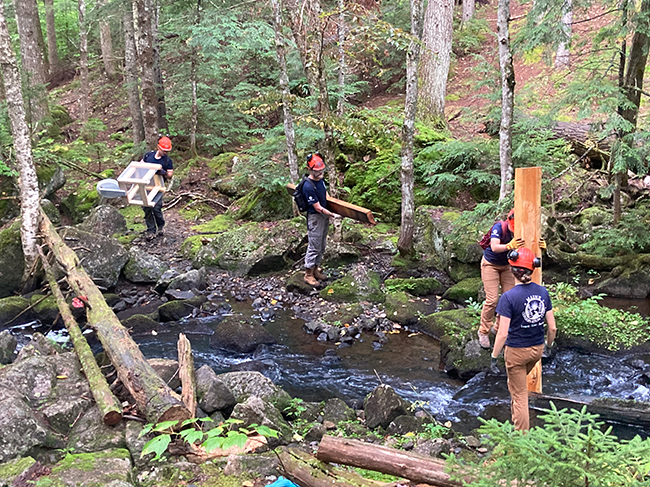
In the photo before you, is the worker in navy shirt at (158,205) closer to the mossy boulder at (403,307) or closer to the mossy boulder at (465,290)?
the mossy boulder at (403,307)

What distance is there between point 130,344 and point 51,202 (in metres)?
10.0

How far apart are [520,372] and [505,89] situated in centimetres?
625

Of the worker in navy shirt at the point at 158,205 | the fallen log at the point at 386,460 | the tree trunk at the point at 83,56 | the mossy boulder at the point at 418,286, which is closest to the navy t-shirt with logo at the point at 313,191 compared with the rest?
the mossy boulder at the point at 418,286

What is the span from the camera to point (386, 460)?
3.77 m

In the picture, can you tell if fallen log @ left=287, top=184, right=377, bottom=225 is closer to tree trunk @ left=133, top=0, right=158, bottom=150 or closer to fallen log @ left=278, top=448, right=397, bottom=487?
fallen log @ left=278, top=448, right=397, bottom=487

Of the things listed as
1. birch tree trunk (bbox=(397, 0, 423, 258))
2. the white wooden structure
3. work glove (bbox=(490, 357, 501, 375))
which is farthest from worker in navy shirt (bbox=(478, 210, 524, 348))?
the white wooden structure

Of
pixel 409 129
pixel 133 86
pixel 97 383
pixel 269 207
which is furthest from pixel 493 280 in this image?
pixel 133 86

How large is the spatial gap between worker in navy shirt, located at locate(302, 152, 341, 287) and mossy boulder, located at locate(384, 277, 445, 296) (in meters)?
1.58

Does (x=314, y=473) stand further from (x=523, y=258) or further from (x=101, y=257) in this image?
Result: (x=101, y=257)

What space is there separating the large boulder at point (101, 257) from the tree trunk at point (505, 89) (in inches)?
327

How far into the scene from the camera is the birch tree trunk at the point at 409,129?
1006 cm

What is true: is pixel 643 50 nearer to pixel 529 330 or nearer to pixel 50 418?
pixel 529 330

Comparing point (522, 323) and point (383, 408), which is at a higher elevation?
point (522, 323)

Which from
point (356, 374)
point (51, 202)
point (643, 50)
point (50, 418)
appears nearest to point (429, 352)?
point (356, 374)
